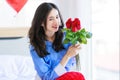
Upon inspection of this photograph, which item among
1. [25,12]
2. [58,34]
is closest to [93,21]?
[25,12]

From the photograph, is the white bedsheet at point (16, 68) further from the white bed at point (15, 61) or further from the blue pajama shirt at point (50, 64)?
the blue pajama shirt at point (50, 64)

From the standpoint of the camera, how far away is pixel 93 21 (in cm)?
228

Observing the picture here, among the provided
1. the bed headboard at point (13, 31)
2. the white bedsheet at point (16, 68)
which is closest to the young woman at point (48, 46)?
the white bedsheet at point (16, 68)

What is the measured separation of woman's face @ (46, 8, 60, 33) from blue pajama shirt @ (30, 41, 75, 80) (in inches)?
3.4

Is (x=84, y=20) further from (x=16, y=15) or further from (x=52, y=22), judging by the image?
(x=52, y=22)

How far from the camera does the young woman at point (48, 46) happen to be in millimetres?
1357

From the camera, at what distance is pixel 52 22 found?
1.40 meters

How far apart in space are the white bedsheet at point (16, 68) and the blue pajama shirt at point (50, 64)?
50 cm

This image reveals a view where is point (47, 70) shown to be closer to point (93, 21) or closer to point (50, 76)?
point (50, 76)

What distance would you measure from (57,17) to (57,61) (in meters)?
0.25

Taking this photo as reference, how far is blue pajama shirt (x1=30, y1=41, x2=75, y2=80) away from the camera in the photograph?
4.37 ft

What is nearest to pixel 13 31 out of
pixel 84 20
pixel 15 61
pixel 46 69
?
pixel 15 61

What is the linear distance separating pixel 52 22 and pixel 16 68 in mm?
715

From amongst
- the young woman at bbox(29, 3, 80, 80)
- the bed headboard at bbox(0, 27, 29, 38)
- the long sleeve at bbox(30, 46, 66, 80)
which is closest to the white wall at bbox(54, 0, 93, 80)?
the bed headboard at bbox(0, 27, 29, 38)
